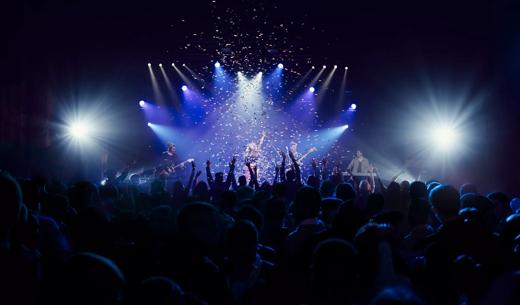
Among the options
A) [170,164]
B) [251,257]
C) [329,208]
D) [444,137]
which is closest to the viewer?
[251,257]

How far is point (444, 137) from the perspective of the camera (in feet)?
55.7

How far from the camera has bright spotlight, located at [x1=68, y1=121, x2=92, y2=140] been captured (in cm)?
1733

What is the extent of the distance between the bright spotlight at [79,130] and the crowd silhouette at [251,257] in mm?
13697

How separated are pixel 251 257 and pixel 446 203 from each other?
161cm

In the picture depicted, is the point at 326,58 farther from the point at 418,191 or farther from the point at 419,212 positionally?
the point at 419,212

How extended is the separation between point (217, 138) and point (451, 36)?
33.3 ft

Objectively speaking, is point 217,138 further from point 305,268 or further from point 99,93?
point 305,268

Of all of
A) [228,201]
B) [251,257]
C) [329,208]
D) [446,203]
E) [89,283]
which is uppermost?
[228,201]

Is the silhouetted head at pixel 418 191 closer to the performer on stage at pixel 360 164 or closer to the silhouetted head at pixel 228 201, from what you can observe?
the silhouetted head at pixel 228 201

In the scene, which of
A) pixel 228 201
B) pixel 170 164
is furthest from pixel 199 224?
pixel 170 164

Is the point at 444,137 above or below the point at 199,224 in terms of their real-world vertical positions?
above

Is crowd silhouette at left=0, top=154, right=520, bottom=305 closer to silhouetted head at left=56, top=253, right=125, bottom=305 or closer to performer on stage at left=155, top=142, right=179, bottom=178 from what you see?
silhouetted head at left=56, top=253, right=125, bottom=305

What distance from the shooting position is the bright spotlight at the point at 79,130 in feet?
56.9

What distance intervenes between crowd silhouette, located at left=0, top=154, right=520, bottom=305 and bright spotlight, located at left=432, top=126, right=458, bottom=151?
12757 mm
